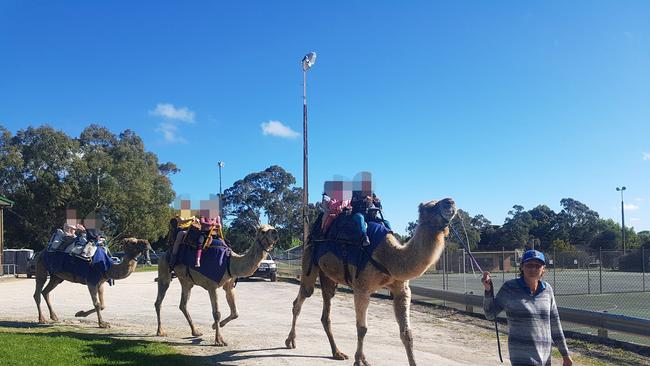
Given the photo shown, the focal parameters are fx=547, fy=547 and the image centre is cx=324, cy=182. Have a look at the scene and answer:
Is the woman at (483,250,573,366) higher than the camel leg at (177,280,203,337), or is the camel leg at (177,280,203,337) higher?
the woman at (483,250,573,366)

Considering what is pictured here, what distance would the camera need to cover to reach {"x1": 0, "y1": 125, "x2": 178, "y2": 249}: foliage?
49.3m

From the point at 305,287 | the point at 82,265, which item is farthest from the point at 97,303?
the point at 305,287

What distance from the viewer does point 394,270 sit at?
7383mm

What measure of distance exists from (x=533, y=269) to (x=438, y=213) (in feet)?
5.33

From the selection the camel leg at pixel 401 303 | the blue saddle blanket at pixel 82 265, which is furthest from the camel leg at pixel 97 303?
the camel leg at pixel 401 303

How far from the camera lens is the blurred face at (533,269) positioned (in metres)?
5.15

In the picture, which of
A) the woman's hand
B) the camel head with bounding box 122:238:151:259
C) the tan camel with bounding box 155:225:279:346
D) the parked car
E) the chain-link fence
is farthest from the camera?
the parked car

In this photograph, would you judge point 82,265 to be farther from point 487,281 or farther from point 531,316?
point 531,316

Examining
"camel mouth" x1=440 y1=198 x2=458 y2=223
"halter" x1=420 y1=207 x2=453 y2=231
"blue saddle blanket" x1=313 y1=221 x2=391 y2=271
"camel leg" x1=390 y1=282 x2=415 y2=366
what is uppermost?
"camel mouth" x1=440 y1=198 x2=458 y2=223

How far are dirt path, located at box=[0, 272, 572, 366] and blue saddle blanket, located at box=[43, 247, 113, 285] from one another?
1157 mm

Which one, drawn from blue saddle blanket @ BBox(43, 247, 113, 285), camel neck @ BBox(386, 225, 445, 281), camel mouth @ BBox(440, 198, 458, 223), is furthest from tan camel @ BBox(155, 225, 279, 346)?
camel mouth @ BBox(440, 198, 458, 223)

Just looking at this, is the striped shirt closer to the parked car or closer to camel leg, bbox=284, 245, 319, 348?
camel leg, bbox=284, 245, 319, 348

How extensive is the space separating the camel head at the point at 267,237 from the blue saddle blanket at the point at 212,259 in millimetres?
1070

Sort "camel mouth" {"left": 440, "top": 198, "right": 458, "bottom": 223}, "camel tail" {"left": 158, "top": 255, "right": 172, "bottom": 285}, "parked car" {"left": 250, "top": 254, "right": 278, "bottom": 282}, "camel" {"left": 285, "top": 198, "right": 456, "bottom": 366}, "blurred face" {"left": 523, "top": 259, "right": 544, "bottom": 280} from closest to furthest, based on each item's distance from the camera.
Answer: "blurred face" {"left": 523, "top": 259, "right": 544, "bottom": 280}
"camel mouth" {"left": 440, "top": 198, "right": 458, "bottom": 223}
"camel" {"left": 285, "top": 198, "right": 456, "bottom": 366}
"camel tail" {"left": 158, "top": 255, "right": 172, "bottom": 285}
"parked car" {"left": 250, "top": 254, "right": 278, "bottom": 282}
